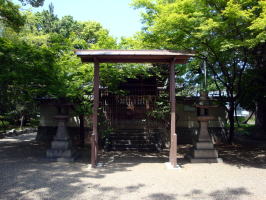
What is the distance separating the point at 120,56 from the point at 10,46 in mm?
4409

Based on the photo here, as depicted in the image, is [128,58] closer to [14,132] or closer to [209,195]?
[209,195]

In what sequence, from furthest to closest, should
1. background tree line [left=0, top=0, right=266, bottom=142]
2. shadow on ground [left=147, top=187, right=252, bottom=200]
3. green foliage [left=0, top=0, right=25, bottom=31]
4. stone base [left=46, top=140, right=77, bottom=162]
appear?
green foliage [left=0, top=0, right=25, bottom=31] → stone base [left=46, top=140, right=77, bottom=162] → background tree line [left=0, top=0, right=266, bottom=142] → shadow on ground [left=147, top=187, right=252, bottom=200]

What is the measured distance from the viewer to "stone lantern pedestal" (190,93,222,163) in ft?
30.1

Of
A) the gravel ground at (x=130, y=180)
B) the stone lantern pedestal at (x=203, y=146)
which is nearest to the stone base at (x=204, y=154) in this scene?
the stone lantern pedestal at (x=203, y=146)

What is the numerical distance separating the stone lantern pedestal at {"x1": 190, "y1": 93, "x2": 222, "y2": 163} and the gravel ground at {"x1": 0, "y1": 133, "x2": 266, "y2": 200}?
465 millimetres

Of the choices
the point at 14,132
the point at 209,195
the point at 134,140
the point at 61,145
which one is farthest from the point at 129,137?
the point at 14,132

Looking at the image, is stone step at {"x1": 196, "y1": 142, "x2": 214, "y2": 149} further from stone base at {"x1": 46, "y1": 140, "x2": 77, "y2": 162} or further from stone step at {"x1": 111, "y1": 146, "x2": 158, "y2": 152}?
stone base at {"x1": 46, "y1": 140, "x2": 77, "y2": 162}

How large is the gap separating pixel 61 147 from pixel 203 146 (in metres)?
6.03

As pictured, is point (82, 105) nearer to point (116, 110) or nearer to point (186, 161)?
point (116, 110)

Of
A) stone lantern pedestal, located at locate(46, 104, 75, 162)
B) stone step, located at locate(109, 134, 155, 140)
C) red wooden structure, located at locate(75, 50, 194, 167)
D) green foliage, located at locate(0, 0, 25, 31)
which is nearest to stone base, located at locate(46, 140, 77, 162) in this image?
stone lantern pedestal, located at locate(46, 104, 75, 162)

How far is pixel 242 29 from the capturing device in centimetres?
839

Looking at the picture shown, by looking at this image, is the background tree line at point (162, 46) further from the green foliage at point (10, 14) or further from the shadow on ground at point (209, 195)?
the shadow on ground at point (209, 195)

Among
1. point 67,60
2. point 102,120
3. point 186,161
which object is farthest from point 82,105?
point 186,161

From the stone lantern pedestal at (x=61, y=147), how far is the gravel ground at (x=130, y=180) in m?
0.49
